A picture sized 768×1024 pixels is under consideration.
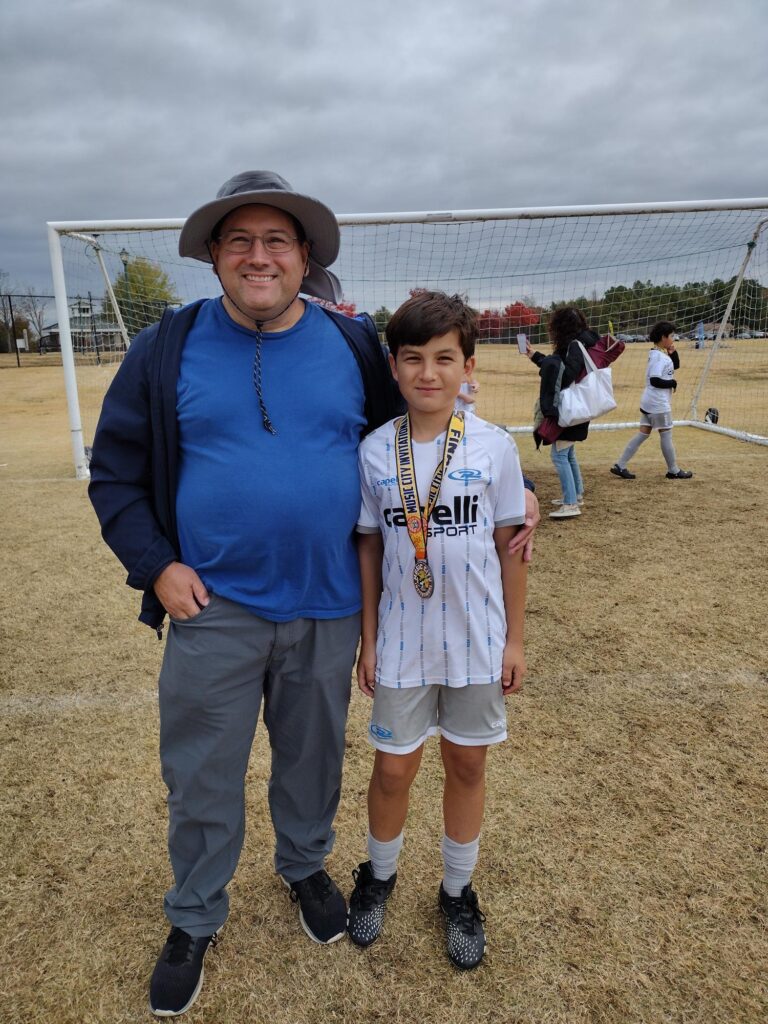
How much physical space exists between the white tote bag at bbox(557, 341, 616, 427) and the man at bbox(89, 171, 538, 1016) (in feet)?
13.9

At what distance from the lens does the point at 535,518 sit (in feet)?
5.83

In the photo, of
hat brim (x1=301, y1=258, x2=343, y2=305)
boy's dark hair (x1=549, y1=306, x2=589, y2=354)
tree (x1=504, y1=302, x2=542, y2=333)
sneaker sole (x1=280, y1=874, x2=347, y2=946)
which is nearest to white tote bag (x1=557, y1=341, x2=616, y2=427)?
boy's dark hair (x1=549, y1=306, x2=589, y2=354)

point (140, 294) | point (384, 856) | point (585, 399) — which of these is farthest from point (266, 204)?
point (140, 294)

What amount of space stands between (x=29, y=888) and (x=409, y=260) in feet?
25.9

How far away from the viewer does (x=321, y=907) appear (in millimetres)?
1995

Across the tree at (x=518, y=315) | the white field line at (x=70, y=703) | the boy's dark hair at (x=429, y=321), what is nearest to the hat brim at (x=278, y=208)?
the boy's dark hair at (x=429, y=321)

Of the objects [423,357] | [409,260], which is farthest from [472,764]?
[409,260]

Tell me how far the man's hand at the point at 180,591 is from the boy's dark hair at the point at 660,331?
7205 mm

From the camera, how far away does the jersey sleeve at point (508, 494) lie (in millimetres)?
1734

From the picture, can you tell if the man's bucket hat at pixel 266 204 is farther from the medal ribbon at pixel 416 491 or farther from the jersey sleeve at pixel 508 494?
the jersey sleeve at pixel 508 494

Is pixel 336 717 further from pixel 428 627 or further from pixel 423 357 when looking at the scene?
pixel 423 357

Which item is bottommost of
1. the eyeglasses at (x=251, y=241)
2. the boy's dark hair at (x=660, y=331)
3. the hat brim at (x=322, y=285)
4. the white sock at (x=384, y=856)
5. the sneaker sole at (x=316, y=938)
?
the sneaker sole at (x=316, y=938)

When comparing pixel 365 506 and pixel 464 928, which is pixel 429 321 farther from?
pixel 464 928

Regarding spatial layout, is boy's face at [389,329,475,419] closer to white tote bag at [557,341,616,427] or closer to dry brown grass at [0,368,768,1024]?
dry brown grass at [0,368,768,1024]
